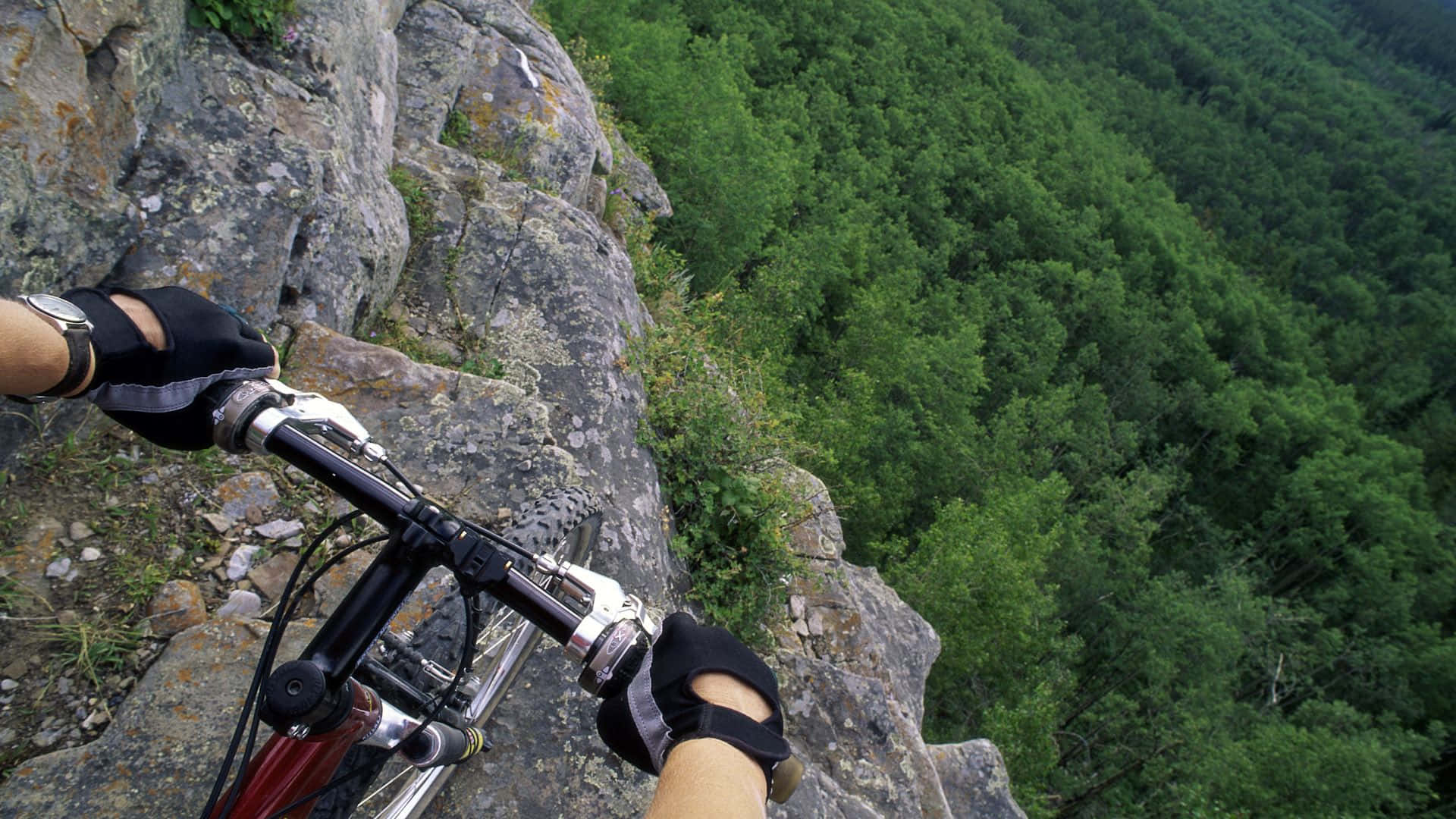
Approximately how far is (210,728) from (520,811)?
1.20 m

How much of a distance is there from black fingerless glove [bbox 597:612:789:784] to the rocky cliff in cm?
158

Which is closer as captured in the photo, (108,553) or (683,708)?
(683,708)

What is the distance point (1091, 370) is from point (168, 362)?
5949 centimetres

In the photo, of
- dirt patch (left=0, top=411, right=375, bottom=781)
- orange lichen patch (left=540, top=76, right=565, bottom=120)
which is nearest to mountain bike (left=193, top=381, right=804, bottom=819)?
dirt patch (left=0, top=411, right=375, bottom=781)

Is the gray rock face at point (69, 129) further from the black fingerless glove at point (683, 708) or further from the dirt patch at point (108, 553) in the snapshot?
the black fingerless glove at point (683, 708)

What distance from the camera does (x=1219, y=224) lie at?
90062 mm

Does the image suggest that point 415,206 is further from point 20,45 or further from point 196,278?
point 20,45

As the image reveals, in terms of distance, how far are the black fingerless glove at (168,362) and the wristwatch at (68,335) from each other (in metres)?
0.03

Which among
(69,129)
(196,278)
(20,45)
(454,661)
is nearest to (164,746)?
(454,661)

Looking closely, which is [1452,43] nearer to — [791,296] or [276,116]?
[791,296]

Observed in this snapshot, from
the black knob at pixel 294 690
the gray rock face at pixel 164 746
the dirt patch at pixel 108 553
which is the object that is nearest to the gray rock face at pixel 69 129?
the dirt patch at pixel 108 553

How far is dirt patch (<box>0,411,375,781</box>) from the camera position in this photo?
2695mm

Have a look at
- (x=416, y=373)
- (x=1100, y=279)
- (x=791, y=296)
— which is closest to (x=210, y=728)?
(x=416, y=373)

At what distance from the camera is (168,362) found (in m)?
1.87
